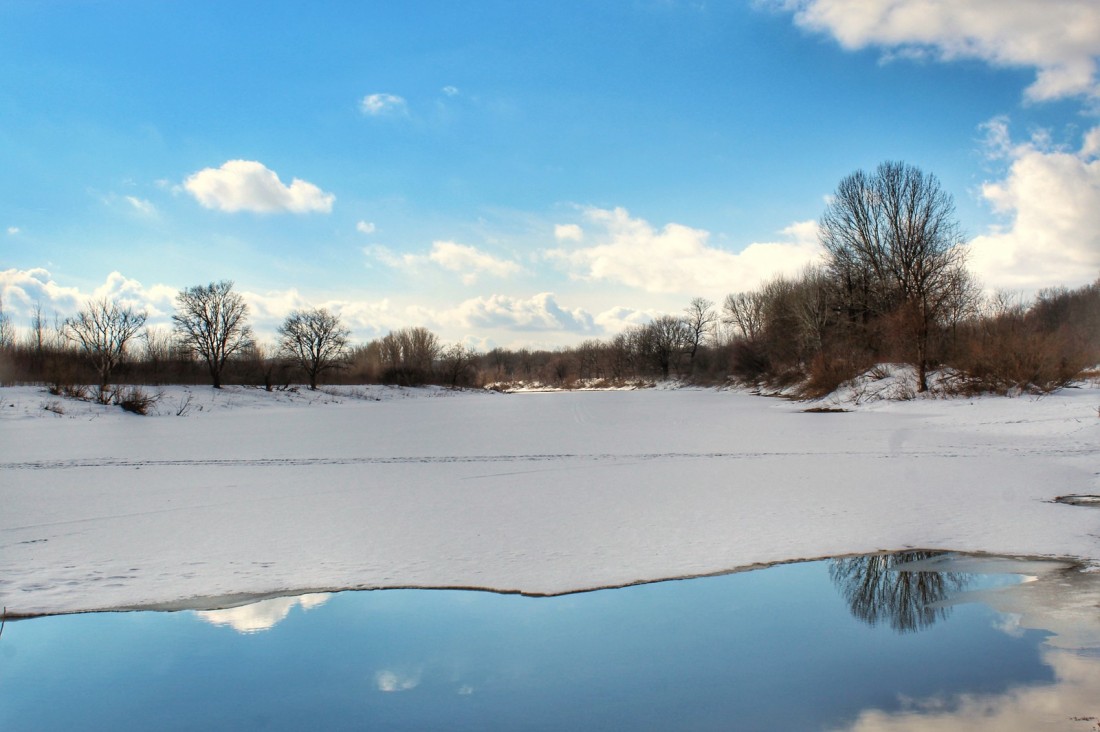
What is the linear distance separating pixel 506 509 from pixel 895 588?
3.70 m

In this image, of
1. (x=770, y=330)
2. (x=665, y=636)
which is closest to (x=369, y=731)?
(x=665, y=636)

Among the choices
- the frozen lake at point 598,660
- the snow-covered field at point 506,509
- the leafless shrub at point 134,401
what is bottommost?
the frozen lake at point 598,660

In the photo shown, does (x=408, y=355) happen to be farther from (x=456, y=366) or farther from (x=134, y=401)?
(x=134, y=401)

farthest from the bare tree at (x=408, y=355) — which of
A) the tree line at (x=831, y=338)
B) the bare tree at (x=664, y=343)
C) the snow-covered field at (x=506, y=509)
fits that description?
the snow-covered field at (x=506, y=509)

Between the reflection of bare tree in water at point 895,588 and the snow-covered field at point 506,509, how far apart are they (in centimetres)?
34

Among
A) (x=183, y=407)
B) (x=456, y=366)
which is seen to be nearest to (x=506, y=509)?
(x=183, y=407)

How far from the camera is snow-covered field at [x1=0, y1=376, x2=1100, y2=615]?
190 inches

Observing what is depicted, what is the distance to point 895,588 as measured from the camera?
14.4 ft

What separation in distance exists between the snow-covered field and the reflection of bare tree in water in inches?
13.3

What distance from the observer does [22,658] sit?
350cm

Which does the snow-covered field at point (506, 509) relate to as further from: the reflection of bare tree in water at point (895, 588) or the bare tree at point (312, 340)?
the bare tree at point (312, 340)

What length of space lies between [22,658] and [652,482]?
6.51m

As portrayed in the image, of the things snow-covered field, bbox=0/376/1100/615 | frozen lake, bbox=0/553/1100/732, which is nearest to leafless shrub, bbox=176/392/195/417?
snow-covered field, bbox=0/376/1100/615

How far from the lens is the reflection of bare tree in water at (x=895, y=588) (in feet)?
12.8
